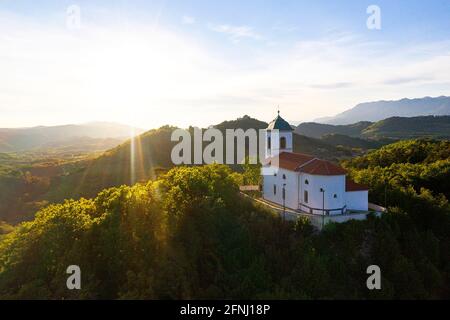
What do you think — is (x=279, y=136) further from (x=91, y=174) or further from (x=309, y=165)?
(x=91, y=174)

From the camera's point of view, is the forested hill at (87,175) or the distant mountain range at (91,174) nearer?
the forested hill at (87,175)

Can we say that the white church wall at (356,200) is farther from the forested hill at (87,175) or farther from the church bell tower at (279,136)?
the forested hill at (87,175)

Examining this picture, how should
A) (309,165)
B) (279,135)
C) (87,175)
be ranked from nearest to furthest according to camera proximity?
(309,165)
(279,135)
(87,175)

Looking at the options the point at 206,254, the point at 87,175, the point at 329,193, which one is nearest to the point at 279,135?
the point at 329,193

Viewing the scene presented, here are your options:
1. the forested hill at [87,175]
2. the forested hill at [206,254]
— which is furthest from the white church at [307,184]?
the forested hill at [87,175]

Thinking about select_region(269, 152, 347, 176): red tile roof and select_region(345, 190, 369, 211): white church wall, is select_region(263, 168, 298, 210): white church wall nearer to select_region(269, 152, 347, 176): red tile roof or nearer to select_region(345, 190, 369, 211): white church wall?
select_region(269, 152, 347, 176): red tile roof

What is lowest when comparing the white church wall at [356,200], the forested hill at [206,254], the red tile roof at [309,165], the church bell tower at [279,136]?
the forested hill at [206,254]

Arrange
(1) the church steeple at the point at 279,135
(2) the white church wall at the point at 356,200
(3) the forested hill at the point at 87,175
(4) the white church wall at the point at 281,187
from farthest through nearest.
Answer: (3) the forested hill at the point at 87,175, (1) the church steeple at the point at 279,135, (4) the white church wall at the point at 281,187, (2) the white church wall at the point at 356,200
